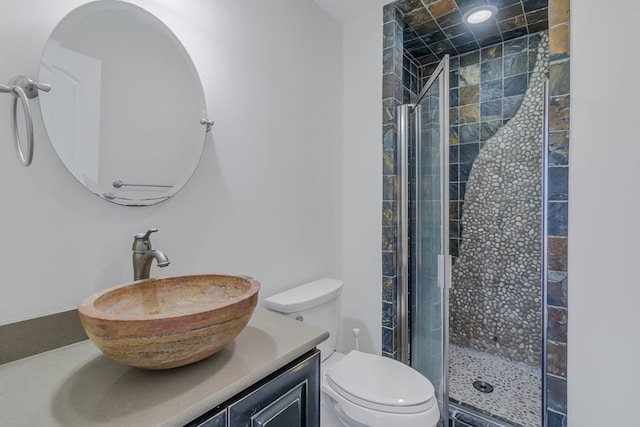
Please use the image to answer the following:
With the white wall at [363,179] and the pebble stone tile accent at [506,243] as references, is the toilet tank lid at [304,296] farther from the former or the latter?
the pebble stone tile accent at [506,243]

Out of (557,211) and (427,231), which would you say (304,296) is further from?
(557,211)

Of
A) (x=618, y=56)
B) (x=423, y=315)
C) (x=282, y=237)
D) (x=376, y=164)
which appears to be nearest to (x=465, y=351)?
(x=423, y=315)

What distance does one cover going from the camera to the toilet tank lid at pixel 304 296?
56.6 inches

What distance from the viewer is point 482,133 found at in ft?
8.10

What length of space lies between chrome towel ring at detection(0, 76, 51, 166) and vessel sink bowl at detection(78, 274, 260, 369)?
417 mm

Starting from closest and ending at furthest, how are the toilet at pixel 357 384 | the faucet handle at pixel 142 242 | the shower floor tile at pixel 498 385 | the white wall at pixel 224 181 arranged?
the white wall at pixel 224 181
the faucet handle at pixel 142 242
the toilet at pixel 357 384
the shower floor tile at pixel 498 385

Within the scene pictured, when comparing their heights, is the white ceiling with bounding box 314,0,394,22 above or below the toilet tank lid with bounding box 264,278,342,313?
above

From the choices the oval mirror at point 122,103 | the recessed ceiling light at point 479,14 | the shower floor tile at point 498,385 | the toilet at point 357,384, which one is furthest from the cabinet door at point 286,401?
the recessed ceiling light at point 479,14

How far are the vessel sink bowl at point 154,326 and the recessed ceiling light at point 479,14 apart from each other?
2.12m

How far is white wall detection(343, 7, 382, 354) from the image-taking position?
1986 mm

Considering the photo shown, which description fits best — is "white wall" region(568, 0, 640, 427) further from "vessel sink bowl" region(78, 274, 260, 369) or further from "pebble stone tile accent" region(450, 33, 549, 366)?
Answer: "vessel sink bowl" region(78, 274, 260, 369)

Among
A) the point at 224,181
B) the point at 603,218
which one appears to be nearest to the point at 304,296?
the point at 224,181

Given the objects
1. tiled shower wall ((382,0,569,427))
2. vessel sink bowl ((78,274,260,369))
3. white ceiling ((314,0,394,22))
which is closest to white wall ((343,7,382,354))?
white ceiling ((314,0,394,22))

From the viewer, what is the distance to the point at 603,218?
133 centimetres
